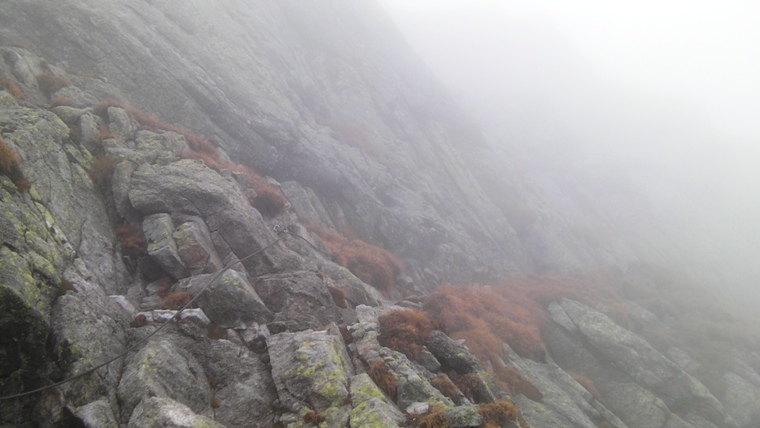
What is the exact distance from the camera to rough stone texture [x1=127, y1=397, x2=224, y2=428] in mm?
7895

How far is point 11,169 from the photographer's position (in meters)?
10.4

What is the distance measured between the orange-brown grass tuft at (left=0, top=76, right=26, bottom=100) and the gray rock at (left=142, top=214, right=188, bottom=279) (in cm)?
746

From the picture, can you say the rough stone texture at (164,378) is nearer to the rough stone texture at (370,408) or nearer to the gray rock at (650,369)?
the rough stone texture at (370,408)

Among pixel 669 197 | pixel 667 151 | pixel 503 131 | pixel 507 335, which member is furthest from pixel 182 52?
pixel 667 151

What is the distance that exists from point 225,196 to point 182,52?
18653mm

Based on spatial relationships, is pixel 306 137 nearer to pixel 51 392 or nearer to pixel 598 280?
pixel 51 392

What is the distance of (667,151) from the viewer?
77125 mm

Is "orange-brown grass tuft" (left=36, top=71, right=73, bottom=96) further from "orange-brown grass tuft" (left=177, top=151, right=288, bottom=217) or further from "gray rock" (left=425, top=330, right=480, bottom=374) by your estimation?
"gray rock" (left=425, top=330, right=480, bottom=374)

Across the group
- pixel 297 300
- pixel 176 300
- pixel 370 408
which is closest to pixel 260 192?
pixel 297 300

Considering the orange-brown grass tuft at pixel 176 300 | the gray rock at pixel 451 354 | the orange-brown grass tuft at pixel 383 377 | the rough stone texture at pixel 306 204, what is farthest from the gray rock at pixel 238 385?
the rough stone texture at pixel 306 204

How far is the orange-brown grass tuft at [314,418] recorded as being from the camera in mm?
9594

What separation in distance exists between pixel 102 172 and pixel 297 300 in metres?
9.69

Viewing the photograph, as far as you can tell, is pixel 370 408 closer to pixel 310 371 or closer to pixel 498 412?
pixel 310 371

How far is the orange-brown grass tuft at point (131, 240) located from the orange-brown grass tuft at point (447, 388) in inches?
467
